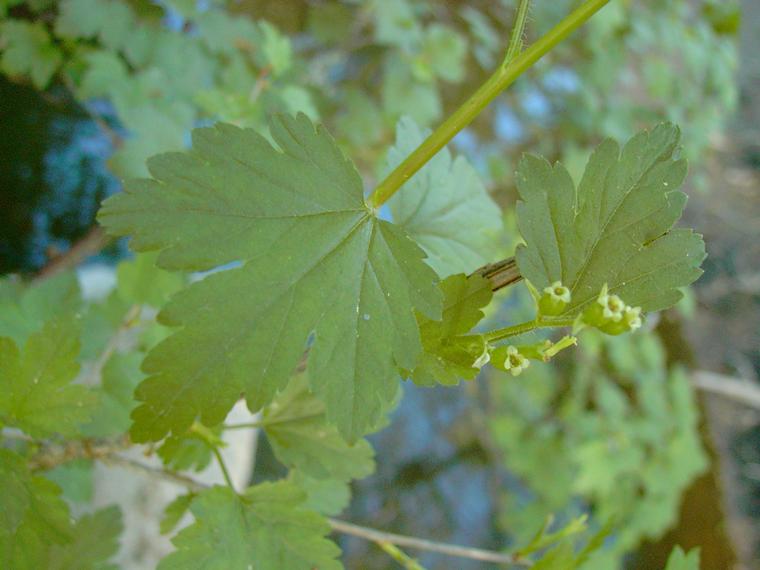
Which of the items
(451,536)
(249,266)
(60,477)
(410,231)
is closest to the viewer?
(249,266)

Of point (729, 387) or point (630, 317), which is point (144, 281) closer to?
point (630, 317)

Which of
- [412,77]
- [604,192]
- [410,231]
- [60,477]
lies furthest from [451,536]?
[604,192]

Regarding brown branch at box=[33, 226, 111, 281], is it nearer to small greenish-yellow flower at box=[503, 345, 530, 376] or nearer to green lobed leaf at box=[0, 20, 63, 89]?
green lobed leaf at box=[0, 20, 63, 89]

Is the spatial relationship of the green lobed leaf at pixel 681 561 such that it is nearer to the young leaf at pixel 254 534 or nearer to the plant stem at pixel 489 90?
the young leaf at pixel 254 534

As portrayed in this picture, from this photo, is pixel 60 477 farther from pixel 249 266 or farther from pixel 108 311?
pixel 249 266

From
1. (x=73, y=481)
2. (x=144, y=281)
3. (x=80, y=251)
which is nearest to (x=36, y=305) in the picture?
(x=144, y=281)

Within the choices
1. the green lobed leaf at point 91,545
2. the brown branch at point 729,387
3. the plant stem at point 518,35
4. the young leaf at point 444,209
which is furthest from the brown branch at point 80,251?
the brown branch at point 729,387
